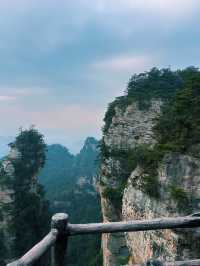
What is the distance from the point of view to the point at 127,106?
1123 inches

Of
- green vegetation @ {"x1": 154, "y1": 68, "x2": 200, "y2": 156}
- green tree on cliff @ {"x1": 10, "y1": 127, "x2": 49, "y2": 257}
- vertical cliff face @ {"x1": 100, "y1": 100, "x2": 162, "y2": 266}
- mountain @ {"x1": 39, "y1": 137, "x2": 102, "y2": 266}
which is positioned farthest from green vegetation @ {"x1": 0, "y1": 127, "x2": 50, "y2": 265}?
green vegetation @ {"x1": 154, "y1": 68, "x2": 200, "y2": 156}

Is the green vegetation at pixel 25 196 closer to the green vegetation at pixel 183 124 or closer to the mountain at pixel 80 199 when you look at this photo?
the mountain at pixel 80 199

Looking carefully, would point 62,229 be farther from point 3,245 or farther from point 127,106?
point 3,245

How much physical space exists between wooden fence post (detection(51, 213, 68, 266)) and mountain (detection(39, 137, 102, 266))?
28.0 meters

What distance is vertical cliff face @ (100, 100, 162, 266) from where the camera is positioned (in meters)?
26.7

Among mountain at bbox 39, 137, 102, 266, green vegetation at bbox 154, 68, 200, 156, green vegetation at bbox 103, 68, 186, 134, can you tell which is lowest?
mountain at bbox 39, 137, 102, 266

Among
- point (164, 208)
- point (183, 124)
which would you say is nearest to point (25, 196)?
point (183, 124)

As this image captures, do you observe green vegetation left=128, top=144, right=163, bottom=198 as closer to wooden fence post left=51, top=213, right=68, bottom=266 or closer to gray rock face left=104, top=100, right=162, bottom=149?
wooden fence post left=51, top=213, right=68, bottom=266

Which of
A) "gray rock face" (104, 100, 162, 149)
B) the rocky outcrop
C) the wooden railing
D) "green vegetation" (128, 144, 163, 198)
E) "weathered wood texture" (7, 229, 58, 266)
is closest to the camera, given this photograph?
"weathered wood texture" (7, 229, 58, 266)

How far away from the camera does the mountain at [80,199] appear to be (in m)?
40.8

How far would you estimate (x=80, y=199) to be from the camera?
196ft

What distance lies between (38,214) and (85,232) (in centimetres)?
3013

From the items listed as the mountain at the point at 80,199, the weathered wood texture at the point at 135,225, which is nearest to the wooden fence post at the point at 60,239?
the weathered wood texture at the point at 135,225

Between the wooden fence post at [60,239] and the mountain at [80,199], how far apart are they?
91.9 feet
